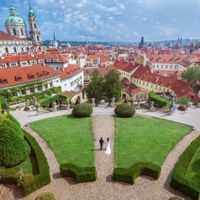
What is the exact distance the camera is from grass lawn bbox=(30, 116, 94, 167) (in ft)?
59.4

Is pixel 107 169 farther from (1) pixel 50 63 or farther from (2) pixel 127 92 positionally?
(1) pixel 50 63

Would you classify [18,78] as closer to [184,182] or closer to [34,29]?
[184,182]

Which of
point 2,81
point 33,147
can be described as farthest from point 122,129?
point 2,81

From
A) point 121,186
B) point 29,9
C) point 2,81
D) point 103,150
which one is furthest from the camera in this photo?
point 29,9

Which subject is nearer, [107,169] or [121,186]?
[121,186]

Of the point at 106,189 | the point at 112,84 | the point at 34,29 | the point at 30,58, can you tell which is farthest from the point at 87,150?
the point at 34,29

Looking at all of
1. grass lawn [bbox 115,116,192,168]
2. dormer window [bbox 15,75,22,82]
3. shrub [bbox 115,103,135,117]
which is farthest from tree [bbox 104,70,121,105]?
dormer window [bbox 15,75,22,82]

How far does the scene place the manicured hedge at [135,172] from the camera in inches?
580

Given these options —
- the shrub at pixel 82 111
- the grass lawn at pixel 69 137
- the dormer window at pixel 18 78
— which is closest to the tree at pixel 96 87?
the shrub at pixel 82 111

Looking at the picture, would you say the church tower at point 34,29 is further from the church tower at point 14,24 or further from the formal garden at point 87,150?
the formal garden at point 87,150

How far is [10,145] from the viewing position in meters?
16.1

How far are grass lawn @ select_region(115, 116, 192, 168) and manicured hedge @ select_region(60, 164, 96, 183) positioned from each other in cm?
287

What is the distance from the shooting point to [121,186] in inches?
577

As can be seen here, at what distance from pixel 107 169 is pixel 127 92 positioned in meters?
39.6
